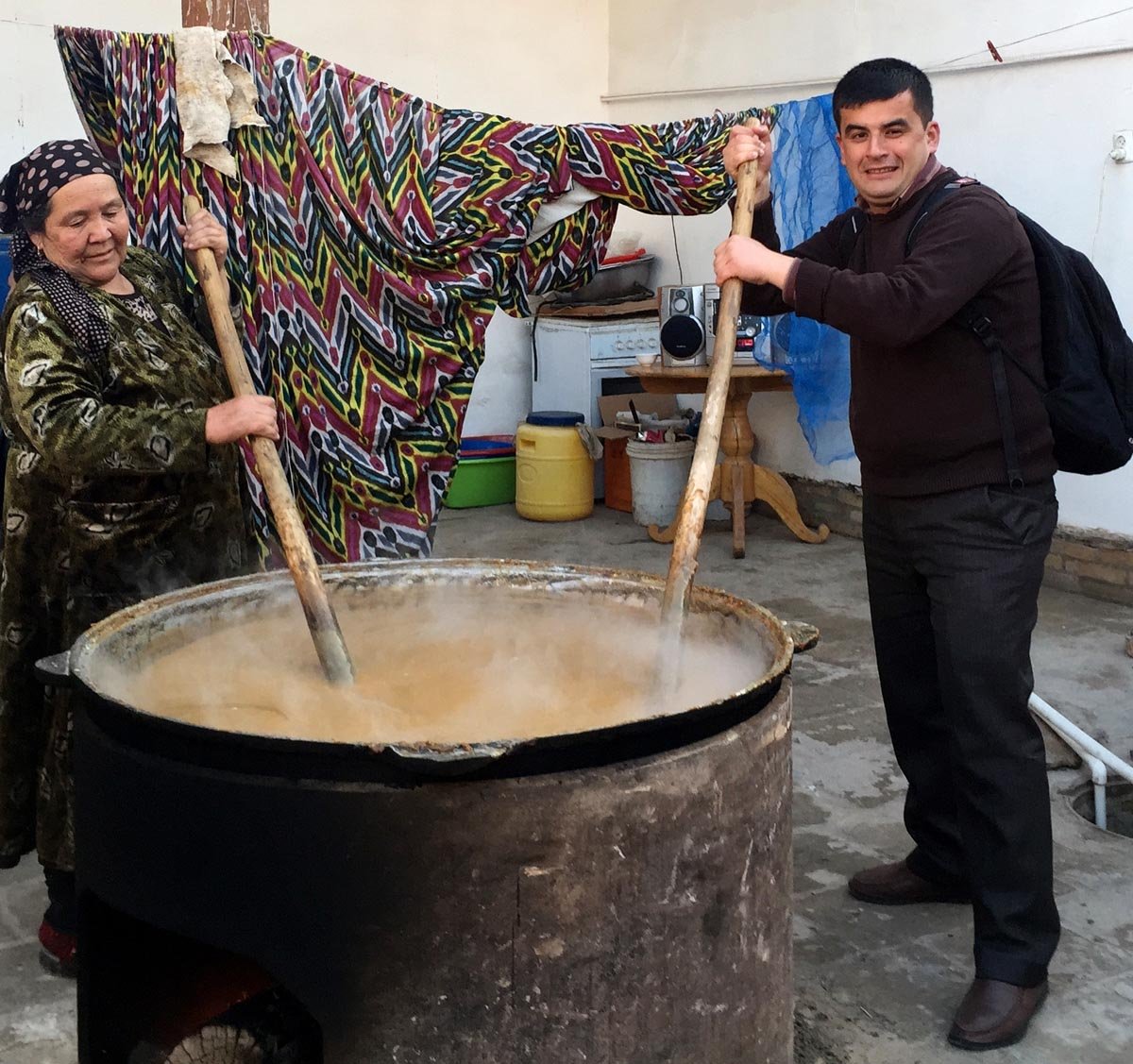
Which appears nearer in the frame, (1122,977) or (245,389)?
(245,389)

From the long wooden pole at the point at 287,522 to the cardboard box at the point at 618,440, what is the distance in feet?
16.4

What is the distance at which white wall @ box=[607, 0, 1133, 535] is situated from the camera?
208 inches

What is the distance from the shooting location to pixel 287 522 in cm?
201

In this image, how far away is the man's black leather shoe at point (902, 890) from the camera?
9.47 feet

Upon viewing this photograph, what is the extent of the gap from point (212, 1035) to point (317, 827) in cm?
48

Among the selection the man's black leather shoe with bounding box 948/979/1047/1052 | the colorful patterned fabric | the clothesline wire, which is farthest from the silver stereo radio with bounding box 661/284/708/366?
the man's black leather shoe with bounding box 948/979/1047/1052

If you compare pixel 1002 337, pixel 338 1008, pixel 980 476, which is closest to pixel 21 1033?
pixel 338 1008

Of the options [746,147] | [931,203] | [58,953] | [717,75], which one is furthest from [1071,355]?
[717,75]

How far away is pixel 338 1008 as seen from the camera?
141cm

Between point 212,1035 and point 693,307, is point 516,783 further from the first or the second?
point 693,307

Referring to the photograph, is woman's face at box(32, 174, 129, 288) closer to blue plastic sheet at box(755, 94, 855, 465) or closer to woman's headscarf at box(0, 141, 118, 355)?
woman's headscarf at box(0, 141, 118, 355)

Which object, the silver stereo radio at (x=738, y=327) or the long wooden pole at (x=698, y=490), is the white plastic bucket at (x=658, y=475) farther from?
the long wooden pole at (x=698, y=490)

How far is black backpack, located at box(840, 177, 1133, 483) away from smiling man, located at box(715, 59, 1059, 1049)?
0.01 metres

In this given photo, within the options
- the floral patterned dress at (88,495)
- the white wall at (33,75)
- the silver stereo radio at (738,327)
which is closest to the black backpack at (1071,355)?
the floral patterned dress at (88,495)
